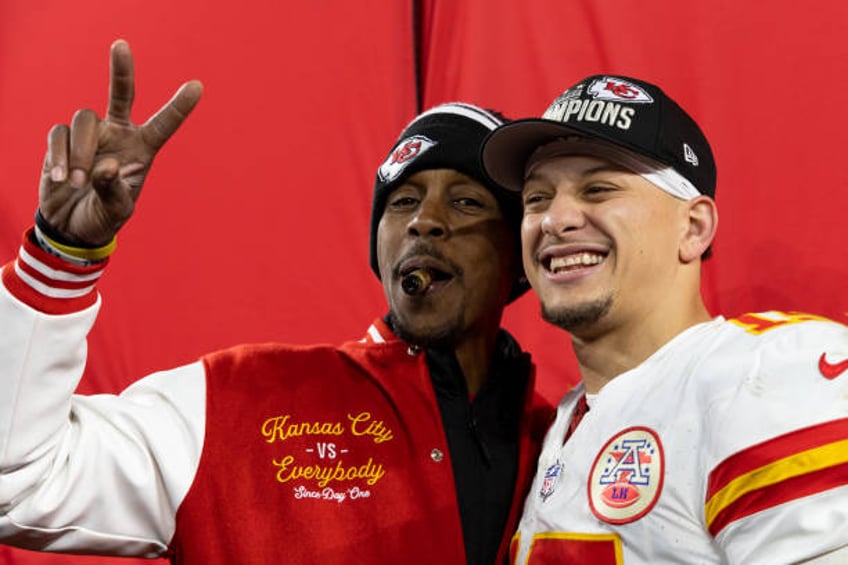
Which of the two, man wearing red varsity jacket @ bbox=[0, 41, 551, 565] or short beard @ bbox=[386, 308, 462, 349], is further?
short beard @ bbox=[386, 308, 462, 349]

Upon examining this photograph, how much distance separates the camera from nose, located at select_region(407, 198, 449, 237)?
5.86 ft

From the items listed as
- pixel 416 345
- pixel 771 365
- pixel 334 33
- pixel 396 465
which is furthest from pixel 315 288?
pixel 771 365

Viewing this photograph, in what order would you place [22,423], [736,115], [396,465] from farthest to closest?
[736,115] < [396,465] < [22,423]

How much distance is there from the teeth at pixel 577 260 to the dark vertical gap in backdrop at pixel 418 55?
3.69 feet

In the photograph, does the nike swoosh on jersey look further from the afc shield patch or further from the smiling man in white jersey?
the afc shield patch

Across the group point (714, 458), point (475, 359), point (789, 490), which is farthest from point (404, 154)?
point (789, 490)

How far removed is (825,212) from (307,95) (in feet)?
4.05

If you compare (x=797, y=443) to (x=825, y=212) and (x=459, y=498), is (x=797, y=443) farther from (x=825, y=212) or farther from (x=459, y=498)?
(x=825, y=212)

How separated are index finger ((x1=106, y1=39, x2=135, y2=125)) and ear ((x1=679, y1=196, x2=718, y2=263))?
802mm

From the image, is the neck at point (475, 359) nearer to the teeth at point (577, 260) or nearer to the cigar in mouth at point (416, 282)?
the cigar in mouth at point (416, 282)

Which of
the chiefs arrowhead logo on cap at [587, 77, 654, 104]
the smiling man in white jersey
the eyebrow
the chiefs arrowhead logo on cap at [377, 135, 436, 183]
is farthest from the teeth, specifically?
the chiefs arrowhead logo on cap at [377, 135, 436, 183]

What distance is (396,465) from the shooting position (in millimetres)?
1641

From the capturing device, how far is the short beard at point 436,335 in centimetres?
177

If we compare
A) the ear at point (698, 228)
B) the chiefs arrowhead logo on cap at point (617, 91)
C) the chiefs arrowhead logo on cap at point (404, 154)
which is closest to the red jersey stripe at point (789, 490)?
the ear at point (698, 228)
